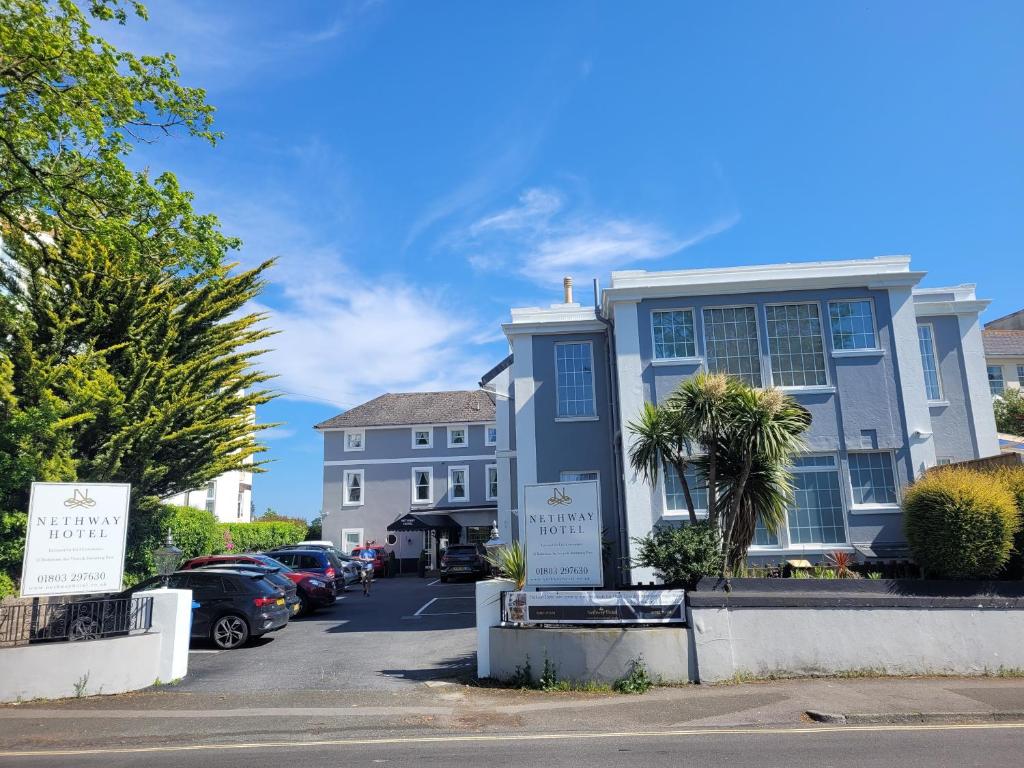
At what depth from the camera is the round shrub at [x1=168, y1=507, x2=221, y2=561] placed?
78.6 ft

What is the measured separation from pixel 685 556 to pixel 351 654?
264 inches

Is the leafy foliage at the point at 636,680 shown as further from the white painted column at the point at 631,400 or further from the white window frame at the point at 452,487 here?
the white window frame at the point at 452,487

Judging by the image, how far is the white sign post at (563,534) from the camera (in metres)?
10.8

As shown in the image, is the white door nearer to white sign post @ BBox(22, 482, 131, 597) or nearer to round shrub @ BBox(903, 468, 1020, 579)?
white sign post @ BBox(22, 482, 131, 597)

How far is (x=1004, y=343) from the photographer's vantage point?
3753 centimetres

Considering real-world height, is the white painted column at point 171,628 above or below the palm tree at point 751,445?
below

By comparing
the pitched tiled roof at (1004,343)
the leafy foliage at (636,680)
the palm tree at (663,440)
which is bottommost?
the leafy foliage at (636,680)

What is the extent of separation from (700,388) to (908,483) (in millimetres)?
7717

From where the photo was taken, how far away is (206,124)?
13.3m

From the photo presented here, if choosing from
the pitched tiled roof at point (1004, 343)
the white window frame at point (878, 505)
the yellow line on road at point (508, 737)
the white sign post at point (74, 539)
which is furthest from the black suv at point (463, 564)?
the pitched tiled roof at point (1004, 343)

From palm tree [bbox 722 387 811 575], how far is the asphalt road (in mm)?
3544

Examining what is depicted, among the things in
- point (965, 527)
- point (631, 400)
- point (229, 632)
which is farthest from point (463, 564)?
point (965, 527)

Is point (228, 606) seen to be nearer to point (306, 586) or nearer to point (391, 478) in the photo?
point (306, 586)

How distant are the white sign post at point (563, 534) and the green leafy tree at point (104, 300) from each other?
8.40 meters
